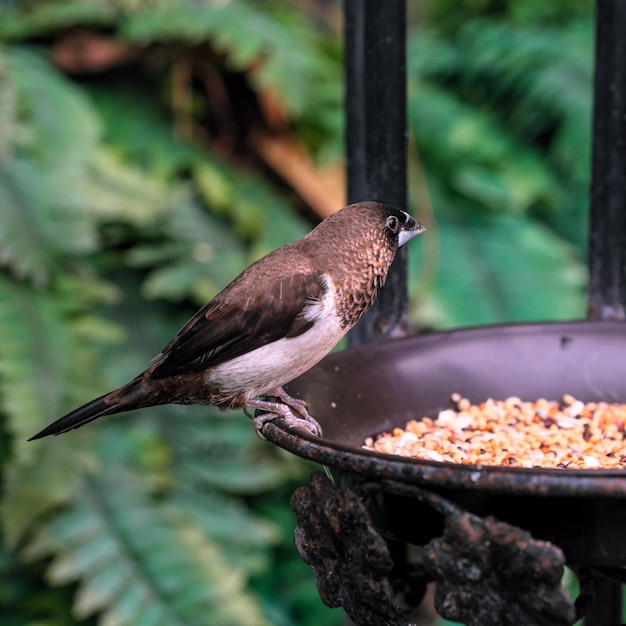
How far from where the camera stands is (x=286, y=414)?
1646mm

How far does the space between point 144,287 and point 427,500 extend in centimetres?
244

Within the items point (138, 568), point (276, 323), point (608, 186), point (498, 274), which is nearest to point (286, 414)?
point (276, 323)

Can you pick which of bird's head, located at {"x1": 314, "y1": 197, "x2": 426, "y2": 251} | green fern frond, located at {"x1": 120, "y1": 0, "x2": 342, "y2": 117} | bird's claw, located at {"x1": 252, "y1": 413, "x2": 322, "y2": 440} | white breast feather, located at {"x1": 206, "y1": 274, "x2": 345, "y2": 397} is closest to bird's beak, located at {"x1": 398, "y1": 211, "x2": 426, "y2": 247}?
bird's head, located at {"x1": 314, "y1": 197, "x2": 426, "y2": 251}

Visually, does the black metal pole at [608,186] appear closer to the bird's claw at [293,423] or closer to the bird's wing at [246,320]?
the bird's wing at [246,320]

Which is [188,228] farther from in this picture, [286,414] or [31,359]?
[286,414]

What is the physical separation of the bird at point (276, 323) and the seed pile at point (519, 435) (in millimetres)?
223

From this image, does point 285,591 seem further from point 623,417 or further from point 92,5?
point 92,5

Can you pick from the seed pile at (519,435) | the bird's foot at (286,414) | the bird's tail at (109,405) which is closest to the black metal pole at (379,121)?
the seed pile at (519,435)

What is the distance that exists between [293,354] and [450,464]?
59 centimetres

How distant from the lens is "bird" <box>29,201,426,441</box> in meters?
1.79

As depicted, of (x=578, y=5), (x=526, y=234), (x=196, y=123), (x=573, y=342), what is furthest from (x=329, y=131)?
→ (x=573, y=342)

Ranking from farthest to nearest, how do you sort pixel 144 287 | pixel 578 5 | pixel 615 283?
pixel 578 5 < pixel 144 287 < pixel 615 283

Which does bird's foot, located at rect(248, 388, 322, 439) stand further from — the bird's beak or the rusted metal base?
the bird's beak

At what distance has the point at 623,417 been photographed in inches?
72.6
